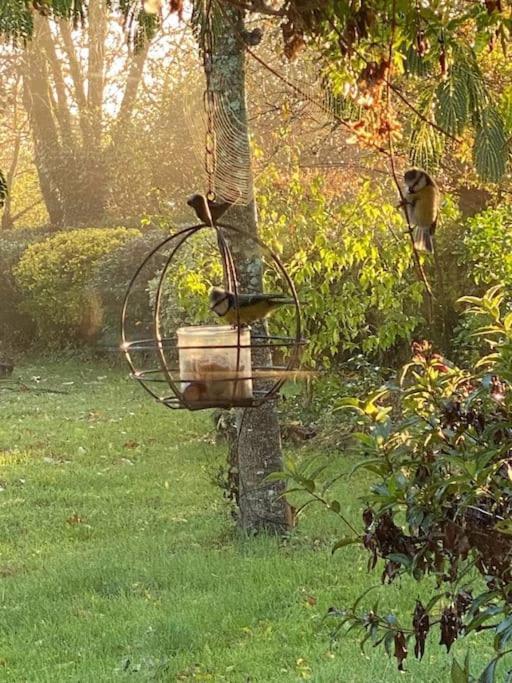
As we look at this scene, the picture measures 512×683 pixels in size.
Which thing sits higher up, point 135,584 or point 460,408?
point 460,408

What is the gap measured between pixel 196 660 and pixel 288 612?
0.50 m

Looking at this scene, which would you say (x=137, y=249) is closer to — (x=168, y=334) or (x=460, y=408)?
(x=168, y=334)

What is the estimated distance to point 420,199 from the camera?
6.84 ft

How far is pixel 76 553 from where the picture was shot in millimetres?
4324

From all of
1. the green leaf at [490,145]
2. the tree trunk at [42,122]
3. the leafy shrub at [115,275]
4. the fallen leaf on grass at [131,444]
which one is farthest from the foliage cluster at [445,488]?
the tree trunk at [42,122]

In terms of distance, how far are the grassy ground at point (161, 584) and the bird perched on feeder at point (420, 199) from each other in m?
1.45

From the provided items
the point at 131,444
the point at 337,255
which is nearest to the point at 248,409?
the point at 337,255

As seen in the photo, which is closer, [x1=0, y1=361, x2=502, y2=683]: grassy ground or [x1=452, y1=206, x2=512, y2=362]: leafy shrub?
[x1=0, y1=361, x2=502, y2=683]: grassy ground

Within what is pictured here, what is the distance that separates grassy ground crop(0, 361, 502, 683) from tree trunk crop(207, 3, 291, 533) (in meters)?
0.16

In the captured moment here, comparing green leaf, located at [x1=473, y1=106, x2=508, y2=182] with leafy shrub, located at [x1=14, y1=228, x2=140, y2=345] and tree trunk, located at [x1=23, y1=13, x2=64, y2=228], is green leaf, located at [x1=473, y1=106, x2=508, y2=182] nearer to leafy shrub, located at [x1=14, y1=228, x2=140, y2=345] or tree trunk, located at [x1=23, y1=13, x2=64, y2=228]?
leafy shrub, located at [x1=14, y1=228, x2=140, y2=345]

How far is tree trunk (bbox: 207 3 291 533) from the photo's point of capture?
4191 mm


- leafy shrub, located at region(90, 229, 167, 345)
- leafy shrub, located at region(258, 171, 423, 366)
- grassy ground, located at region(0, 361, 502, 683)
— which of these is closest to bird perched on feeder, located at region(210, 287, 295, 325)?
grassy ground, located at region(0, 361, 502, 683)

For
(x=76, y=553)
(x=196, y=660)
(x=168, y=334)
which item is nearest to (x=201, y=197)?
(x=196, y=660)

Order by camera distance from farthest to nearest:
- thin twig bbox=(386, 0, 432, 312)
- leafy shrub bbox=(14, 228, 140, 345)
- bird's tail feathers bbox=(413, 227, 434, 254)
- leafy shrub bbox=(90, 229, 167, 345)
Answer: leafy shrub bbox=(14, 228, 140, 345)
leafy shrub bbox=(90, 229, 167, 345)
bird's tail feathers bbox=(413, 227, 434, 254)
thin twig bbox=(386, 0, 432, 312)
